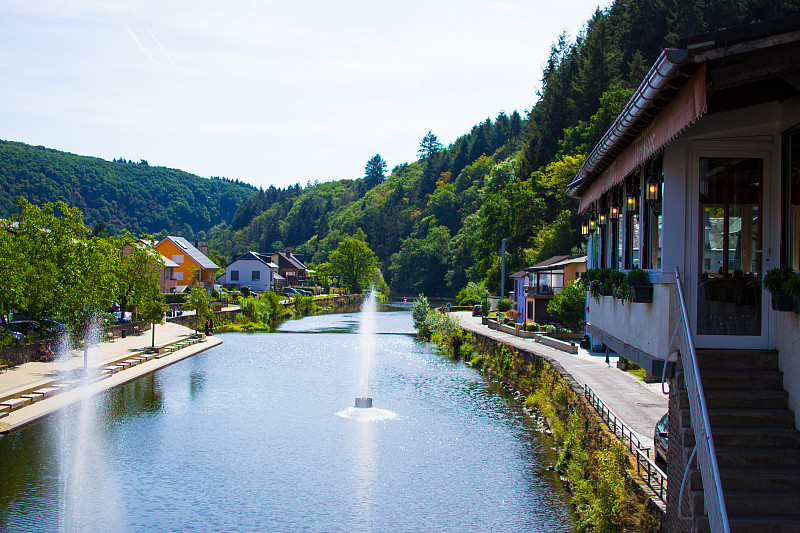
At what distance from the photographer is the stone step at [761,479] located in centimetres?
792

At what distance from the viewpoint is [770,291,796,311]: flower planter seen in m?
7.81

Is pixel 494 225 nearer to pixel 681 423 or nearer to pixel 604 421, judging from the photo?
pixel 604 421

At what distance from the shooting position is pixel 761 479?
7965 millimetres

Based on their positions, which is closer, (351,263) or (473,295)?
(473,295)

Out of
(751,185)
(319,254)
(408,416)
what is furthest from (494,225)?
(319,254)

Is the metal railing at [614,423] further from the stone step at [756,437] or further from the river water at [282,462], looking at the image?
the stone step at [756,437]

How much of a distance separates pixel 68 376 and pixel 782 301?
3057 cm

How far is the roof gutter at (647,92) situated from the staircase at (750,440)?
315 cm

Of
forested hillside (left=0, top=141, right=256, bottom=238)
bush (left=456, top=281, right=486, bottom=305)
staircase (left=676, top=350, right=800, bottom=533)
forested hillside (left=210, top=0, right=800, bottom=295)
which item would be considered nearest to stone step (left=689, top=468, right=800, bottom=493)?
staircase (left=676, top=350, right=800, bottom=533)

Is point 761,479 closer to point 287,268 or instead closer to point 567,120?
point 567,120

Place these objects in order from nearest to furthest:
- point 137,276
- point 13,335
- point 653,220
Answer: point 653,220 < point 13,335 < point 137,276

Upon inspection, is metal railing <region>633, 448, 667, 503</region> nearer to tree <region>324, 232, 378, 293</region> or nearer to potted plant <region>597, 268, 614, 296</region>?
potted plant <region>597, 268, 614, 296</region>

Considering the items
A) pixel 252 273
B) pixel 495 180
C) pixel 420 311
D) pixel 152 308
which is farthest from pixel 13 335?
pixel 252 273

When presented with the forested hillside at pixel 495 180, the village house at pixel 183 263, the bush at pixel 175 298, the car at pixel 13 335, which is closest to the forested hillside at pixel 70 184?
the forested hillside at pixel 495 180
